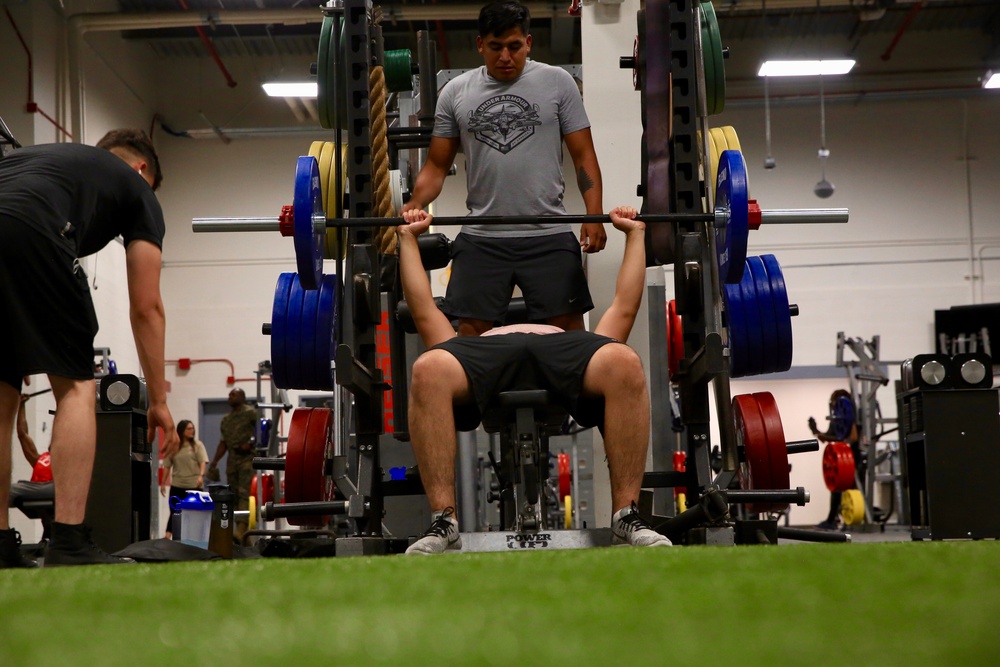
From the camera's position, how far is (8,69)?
8656 millimetres

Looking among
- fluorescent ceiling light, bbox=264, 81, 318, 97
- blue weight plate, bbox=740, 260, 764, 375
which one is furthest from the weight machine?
fluorescent ceiling light, bbox=264, 81, 318, 97

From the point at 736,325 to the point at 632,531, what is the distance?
38.0 inches

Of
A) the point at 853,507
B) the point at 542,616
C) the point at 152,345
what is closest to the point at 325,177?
the point at 152,345

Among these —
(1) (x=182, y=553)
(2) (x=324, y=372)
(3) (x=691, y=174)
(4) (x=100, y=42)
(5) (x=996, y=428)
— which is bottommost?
(1) (x=182, y=553)

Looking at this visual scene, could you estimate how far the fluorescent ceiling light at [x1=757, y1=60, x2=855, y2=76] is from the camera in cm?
955

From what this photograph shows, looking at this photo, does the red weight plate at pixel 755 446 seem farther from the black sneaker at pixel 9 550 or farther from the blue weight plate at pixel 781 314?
the black sneaker at pixel 9 550

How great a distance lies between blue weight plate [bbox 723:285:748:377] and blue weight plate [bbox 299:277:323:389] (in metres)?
1.21

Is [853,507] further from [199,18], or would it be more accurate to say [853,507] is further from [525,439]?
[199,18]

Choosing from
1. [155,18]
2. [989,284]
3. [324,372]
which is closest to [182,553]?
[324,372]

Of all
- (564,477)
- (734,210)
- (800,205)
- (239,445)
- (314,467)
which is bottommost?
(564,477)

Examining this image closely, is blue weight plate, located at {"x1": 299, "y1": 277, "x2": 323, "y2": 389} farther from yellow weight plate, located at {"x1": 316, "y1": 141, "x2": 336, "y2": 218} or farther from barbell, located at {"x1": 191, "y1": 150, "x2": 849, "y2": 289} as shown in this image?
barbell, located at {"x1": 191, "y1": 150, "x2": 849, "y2": 289}

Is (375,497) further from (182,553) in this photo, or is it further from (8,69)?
(8,69)

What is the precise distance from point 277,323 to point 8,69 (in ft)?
22.9

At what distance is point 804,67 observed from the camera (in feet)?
31.9
